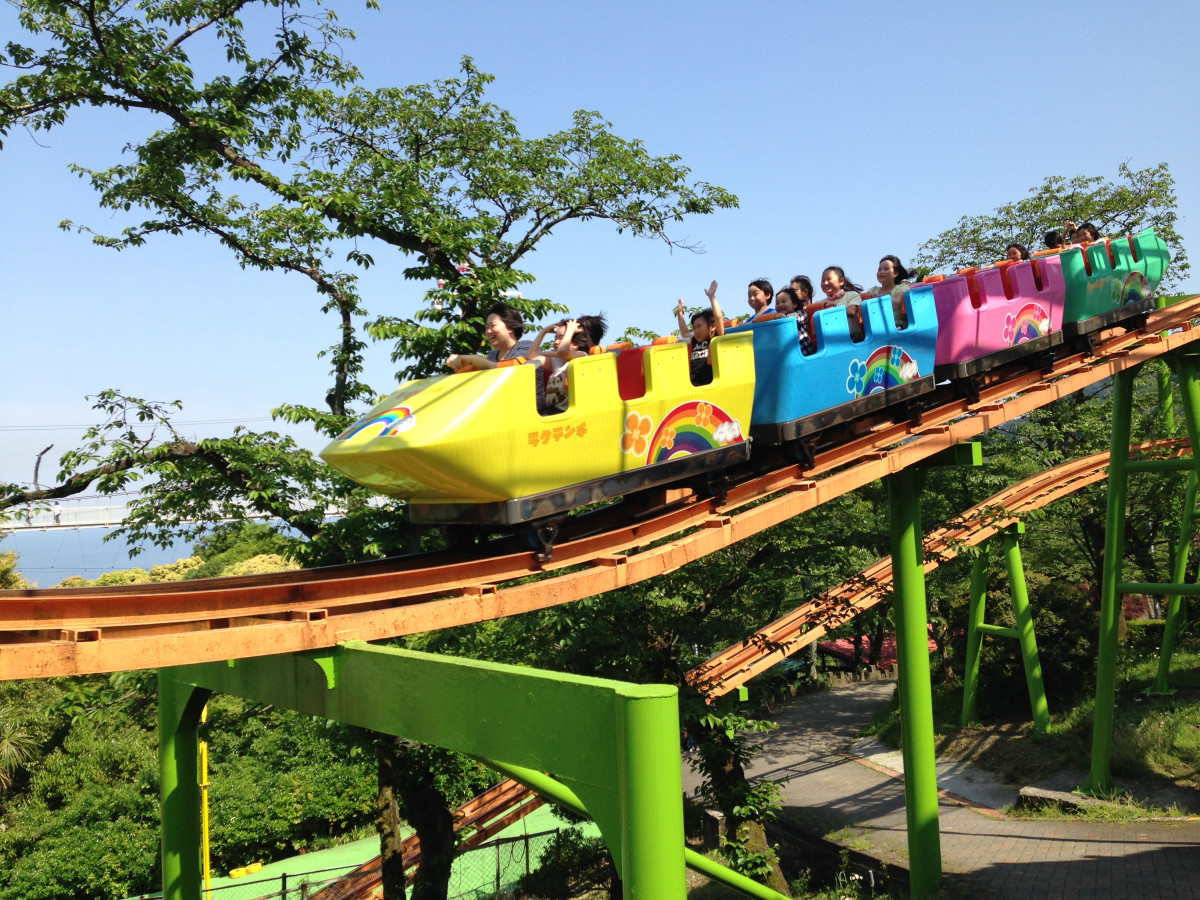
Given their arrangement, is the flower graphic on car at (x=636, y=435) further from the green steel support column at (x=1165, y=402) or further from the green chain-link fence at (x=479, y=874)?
the green steel support column at (x=1165, y=402)

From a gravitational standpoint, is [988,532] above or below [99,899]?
above

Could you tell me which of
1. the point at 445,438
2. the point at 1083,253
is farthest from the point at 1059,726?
the point at 445,438

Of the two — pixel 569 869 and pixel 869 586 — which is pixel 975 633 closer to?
pixel 869 586

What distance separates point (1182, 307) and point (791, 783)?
8739mm

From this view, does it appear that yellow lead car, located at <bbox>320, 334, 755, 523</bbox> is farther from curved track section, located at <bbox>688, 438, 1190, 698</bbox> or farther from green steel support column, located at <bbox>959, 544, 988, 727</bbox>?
green steel support column, located at <bbox>959, 544, 988, 727</bbox>

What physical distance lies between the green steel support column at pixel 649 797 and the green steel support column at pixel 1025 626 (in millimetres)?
11725

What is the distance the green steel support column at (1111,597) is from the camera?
30.4ft

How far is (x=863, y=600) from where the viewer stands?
446 inches

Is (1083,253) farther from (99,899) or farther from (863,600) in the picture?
(99,899)

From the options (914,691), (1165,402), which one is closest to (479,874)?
(914,691)

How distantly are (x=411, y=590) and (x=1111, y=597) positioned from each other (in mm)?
7743

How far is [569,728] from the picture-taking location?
2.49m

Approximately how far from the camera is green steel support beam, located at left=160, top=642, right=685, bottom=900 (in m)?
2.26

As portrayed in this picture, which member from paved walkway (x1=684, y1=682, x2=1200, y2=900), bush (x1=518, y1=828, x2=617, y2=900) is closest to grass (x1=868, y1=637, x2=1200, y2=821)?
paved walkway (x1=684, y1=682, x2=1200, y2=900)
